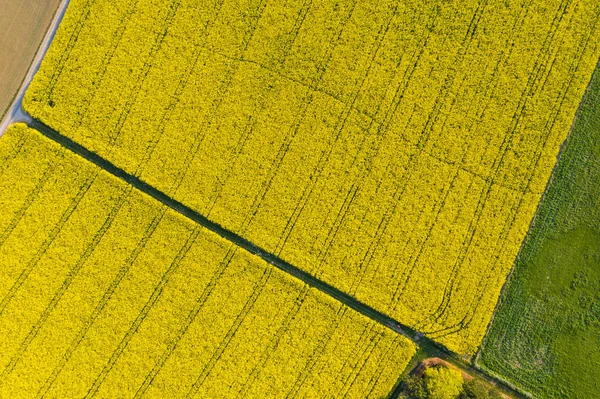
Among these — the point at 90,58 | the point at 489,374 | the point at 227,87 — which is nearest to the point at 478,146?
the point at 489,374

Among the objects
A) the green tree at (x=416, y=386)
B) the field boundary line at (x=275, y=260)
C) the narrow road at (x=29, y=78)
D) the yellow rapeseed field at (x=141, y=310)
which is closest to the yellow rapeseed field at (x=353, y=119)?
the field boundary line at (x=275, y=260)

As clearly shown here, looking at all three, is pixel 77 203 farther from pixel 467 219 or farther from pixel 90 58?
pixel 467 219

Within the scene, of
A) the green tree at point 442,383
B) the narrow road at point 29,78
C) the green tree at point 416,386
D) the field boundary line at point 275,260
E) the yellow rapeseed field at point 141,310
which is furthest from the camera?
the narrow road at point 29,78

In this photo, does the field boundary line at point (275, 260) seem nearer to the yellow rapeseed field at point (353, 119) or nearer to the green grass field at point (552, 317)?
the yellow rapeseed field at point (353, 119)

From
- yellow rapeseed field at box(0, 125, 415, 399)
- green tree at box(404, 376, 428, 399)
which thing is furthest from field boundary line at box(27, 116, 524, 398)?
green tree at box(404, 376, 428, 399)

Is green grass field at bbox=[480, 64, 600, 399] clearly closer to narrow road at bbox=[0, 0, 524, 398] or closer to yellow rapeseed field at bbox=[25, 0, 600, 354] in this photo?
yellow rapeseed field at bbox=[25, 0, 600, 354]

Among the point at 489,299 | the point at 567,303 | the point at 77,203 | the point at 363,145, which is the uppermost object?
the point at 363,145
